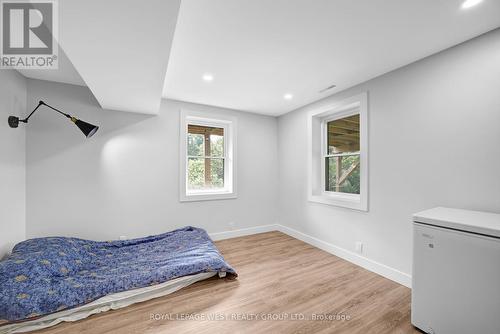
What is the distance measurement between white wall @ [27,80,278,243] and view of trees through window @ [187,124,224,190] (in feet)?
1.03

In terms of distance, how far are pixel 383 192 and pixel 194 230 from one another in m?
2.63

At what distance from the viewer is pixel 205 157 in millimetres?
3609

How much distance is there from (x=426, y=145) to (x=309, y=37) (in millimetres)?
1558

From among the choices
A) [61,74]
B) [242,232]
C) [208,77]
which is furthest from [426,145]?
[61,74]

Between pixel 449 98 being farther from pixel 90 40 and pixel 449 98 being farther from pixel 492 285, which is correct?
pixel 90 40

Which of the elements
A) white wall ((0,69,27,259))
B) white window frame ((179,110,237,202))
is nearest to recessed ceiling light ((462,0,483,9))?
white window frame ((179,110,237,202))

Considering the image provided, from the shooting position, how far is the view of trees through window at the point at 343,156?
285 cm

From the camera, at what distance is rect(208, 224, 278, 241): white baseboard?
11.5 ft

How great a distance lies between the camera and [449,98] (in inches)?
73.4

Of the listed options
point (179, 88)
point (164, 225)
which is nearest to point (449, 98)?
point (179, 88)

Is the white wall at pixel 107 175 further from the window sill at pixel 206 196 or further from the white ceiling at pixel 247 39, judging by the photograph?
the white ceiling at pixel 247 39

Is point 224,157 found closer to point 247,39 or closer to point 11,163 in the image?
point 247,39

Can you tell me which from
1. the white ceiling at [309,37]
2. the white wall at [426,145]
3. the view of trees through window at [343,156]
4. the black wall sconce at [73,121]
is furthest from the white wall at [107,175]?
the white wall at [426,145]

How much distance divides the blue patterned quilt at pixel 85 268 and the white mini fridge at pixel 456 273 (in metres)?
1.73
